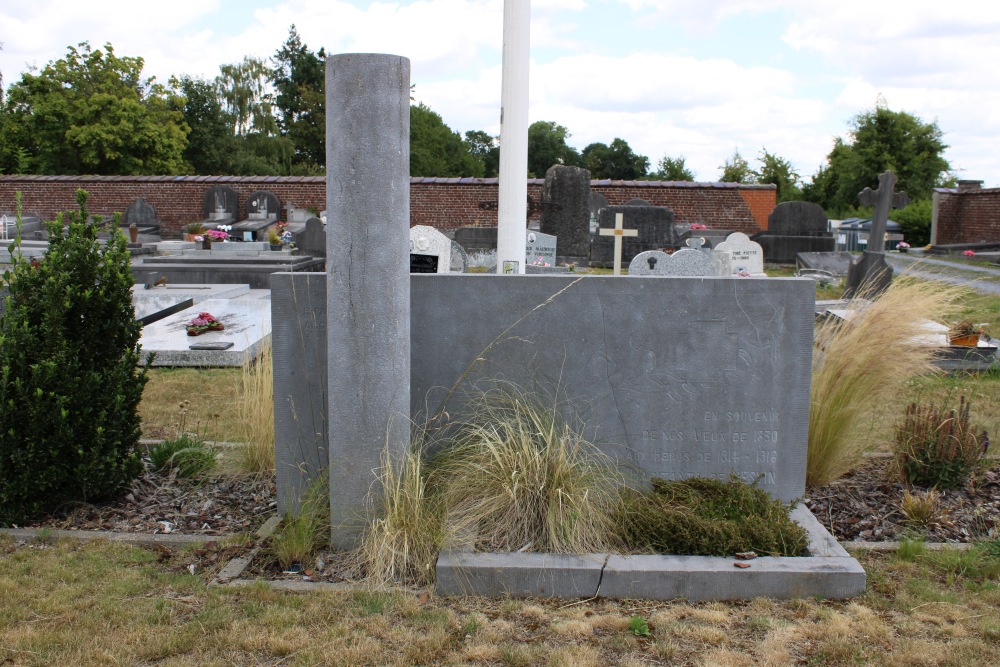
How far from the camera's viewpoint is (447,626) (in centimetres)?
318

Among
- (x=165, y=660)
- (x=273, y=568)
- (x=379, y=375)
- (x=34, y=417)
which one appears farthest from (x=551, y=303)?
(x=34, y=417)

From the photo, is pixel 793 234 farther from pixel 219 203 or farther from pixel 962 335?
pixel 219 203

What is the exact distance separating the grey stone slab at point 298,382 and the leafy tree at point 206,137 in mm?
42362

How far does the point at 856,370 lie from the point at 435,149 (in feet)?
173

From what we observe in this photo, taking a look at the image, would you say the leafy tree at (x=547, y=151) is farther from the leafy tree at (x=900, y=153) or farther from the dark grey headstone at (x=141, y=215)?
the dark grey headstone at (x=141, y=215)

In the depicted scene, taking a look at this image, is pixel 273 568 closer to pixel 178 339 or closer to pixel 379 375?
pixel 379 375

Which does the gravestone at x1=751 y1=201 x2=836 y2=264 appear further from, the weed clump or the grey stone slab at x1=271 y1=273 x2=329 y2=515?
the grey stone slab at x1=271 y1=273 x2=329 y2=515

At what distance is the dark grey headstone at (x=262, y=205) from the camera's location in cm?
2644

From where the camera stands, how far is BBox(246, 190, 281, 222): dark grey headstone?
2644cm

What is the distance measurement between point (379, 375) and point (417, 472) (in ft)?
1.47

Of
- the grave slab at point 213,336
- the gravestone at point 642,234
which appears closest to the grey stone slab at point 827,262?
the gravestone at point 642,234

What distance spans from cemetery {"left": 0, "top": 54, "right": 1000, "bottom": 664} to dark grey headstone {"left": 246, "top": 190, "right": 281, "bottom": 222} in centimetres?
2179

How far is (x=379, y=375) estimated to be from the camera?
3686mm

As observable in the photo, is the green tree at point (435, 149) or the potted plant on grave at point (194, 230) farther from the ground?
the green tree at point (435, 149)
